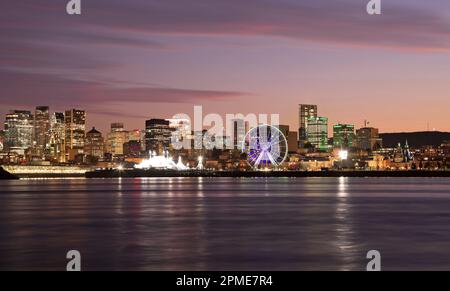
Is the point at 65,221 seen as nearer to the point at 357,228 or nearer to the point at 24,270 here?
the point at 357,228

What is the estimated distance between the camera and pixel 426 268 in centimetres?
2889

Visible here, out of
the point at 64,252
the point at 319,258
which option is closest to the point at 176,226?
the point at 64,252

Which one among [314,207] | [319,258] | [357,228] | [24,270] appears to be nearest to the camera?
[24,270]

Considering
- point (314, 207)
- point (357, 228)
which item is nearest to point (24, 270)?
point (357, 228)

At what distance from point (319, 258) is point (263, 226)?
15958 millimetres

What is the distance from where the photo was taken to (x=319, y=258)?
31.5m

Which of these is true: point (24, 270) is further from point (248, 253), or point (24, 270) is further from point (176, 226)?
point (176, 226)

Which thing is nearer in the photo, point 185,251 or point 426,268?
point 426,268

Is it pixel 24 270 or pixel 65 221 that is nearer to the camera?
pixel 24 270

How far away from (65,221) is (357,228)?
21.0m
